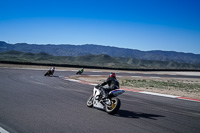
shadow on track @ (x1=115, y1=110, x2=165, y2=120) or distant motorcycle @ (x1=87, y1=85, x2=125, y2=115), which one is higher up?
distant motorcycle @ (x1=87, y1=85, x2=125, y2=115)

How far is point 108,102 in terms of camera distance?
23.3 feet

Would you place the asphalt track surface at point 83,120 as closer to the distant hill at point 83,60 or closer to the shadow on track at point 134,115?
the shadow on track at point 134,115

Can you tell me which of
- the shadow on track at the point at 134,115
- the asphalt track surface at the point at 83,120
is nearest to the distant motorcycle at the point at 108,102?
the asphalt track surface at the point at 83,120

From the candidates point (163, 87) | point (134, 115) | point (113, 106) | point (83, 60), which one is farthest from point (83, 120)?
point (83, 60)

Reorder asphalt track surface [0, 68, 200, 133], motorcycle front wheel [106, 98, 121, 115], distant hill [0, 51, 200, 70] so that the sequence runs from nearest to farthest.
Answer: asphalt track surface [0, 68, 200, 133] → motorcycle front wheel [106, 98, 121, 115] → distant hill [0, 51, 200, 70]

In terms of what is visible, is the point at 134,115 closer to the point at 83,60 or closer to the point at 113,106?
the point at 113,106

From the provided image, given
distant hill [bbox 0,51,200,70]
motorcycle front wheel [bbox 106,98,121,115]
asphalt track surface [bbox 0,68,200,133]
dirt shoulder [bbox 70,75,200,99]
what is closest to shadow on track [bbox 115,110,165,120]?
asphalt track surface [bbox 0,68,200,133]

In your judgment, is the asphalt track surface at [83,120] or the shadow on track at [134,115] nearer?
the asphalt track surface at [83,120]

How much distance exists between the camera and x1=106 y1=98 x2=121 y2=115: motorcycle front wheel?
669 cm

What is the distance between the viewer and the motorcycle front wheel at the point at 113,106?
6686mm

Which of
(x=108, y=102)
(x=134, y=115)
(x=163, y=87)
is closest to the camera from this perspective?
(x=134, y=115)

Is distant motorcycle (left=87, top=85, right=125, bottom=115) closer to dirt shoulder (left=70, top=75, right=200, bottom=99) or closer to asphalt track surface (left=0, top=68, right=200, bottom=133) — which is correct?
asphalt track surface (left=0, top=68, right=200, bottom=133)

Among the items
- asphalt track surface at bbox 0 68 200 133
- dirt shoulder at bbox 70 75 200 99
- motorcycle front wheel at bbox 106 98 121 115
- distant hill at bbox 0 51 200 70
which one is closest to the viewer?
asphalt track surface at bbox 0 68 200 133

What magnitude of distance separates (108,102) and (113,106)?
30 centimetres
